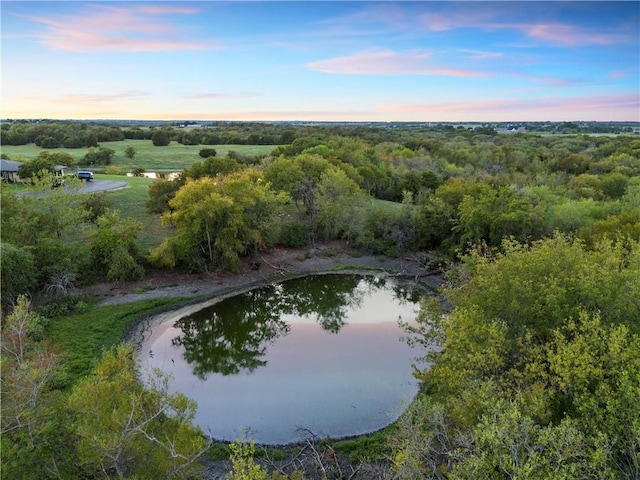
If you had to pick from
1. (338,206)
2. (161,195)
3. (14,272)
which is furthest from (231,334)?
(161,195)

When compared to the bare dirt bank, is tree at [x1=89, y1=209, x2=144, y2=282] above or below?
above

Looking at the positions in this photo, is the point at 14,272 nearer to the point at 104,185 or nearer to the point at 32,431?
the point at 32,431

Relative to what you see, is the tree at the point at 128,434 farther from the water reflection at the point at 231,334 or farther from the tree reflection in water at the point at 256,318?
the water reflection at the point at 231,334

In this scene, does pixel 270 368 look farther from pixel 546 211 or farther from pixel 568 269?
pixel 546 211

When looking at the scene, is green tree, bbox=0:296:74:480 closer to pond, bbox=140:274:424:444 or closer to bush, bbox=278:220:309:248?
pond, bbox=140:274:424:444

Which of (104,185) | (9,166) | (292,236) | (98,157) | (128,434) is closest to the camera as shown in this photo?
(128,434)

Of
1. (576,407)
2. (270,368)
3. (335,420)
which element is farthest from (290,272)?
(576,407)

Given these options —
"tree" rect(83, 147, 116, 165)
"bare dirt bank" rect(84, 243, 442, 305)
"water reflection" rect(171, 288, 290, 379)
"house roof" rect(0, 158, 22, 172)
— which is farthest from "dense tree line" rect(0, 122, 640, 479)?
"tree" rect(83, 147, 116, 165)
